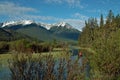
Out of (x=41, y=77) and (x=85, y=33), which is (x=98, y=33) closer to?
(x=41, y=77)

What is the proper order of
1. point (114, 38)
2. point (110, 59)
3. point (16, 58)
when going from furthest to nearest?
point (114, 38) < point (110, 59) < point (16, 58)

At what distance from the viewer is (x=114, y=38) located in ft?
84.0

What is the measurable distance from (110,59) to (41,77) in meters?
15.6

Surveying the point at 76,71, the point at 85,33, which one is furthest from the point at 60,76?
the point at 85,33

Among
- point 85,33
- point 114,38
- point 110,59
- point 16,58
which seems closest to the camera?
point 16,58

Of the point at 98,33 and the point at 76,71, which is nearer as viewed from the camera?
the point at 76,71

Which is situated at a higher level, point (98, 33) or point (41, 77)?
point (98, 33)

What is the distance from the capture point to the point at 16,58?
8414mm

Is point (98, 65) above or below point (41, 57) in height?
below

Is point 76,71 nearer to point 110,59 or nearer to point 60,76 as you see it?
point 60,76

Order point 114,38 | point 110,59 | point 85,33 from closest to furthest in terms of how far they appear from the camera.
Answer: point 110,59 → point 114,38 → point 85,33

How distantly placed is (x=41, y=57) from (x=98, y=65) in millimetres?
16565

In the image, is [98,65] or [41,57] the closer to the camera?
[41,57]

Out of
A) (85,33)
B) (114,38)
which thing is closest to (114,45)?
(114,38)
